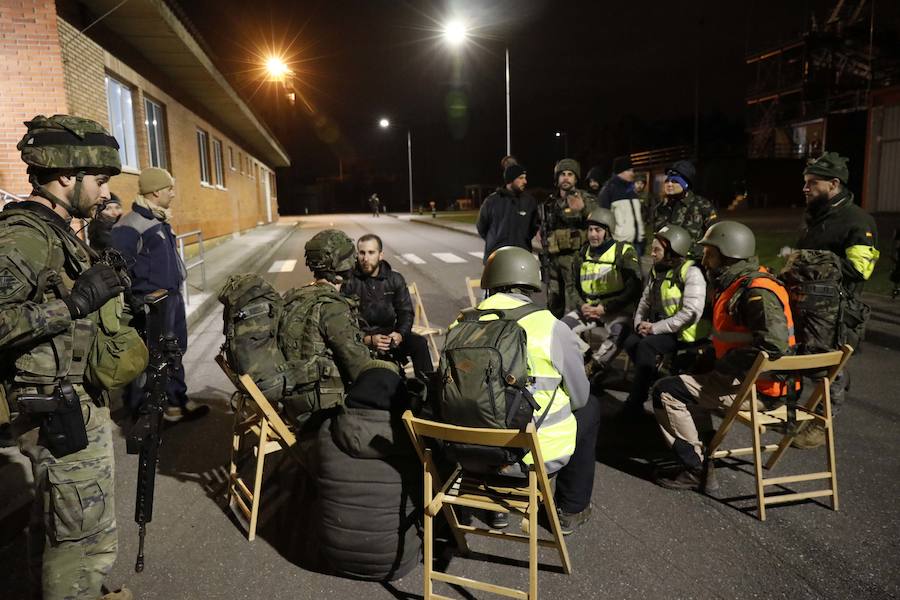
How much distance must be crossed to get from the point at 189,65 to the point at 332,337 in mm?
13580

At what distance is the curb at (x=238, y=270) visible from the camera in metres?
8.73

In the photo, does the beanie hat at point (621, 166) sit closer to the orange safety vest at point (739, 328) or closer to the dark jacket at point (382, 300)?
the dark jacket at point (382, 300)

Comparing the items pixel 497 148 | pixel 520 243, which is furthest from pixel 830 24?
pixel 497 148

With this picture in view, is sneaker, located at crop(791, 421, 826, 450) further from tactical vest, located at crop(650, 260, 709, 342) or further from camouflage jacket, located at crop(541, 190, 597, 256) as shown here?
camouflage jacket, located at crop(541, 190, 597, 256)

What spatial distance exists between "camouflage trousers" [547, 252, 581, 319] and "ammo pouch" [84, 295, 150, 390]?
451 cm

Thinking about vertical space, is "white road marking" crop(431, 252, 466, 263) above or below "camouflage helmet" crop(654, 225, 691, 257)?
below

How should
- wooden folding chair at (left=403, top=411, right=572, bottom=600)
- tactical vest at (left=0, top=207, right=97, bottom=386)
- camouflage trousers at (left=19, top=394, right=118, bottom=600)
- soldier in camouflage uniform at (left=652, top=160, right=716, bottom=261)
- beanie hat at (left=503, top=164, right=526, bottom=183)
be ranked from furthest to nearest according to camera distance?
beanie hat at (left=503, top=164, right=526, bottom=183), soldier in camouflage uniform at (left=652, top=160, right=716, bottom=261), wooden folding chair at (left=403, top=411, right=572, bottom=600), camouflage trousers at (left=19, top=394, right=118, bottom=600), tactical vest at (left=0, top=207, right=97, bottom=386)

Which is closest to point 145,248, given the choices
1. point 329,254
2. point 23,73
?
point 329,254

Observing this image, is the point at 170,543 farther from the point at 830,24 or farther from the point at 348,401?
the point at 830,24

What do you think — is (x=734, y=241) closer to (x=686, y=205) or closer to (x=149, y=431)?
(x=686, y=205)

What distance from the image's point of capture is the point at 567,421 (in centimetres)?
291

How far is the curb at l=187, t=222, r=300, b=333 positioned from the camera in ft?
28.7

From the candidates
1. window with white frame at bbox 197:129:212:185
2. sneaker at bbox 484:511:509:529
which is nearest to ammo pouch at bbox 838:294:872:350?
sneaker at bbox 484:511:509:529

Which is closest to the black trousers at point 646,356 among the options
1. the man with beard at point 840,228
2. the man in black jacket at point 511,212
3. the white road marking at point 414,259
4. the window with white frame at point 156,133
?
the man with beard at point 840,228
